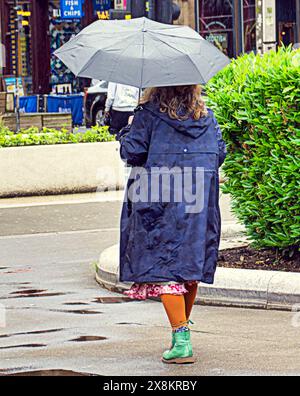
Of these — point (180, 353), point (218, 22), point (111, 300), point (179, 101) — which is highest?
point (218, 22)

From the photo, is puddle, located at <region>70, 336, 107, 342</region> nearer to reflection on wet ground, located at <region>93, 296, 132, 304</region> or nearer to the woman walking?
the woman walking

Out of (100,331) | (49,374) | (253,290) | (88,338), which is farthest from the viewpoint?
(253,290)

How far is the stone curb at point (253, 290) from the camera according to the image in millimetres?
8414

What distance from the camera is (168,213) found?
675 centimetres

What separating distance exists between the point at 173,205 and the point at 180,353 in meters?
0.85

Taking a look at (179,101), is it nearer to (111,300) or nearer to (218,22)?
(111,300)

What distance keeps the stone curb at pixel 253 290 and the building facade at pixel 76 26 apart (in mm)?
23753

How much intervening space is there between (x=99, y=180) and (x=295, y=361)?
366 inches

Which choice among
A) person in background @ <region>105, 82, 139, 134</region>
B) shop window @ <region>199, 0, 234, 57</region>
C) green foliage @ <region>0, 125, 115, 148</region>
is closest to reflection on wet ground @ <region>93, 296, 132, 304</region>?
person in background @ <region>105, 82, 139, 134</region>

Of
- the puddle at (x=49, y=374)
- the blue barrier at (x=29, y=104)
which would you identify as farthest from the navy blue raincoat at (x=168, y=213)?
the blue barrier at (x=29, y=104)

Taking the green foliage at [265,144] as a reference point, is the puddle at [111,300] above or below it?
below

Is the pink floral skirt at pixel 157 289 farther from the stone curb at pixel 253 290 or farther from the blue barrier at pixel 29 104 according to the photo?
the blue barrier at pixel 29 104

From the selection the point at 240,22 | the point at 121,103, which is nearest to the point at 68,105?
the point at 240,22
